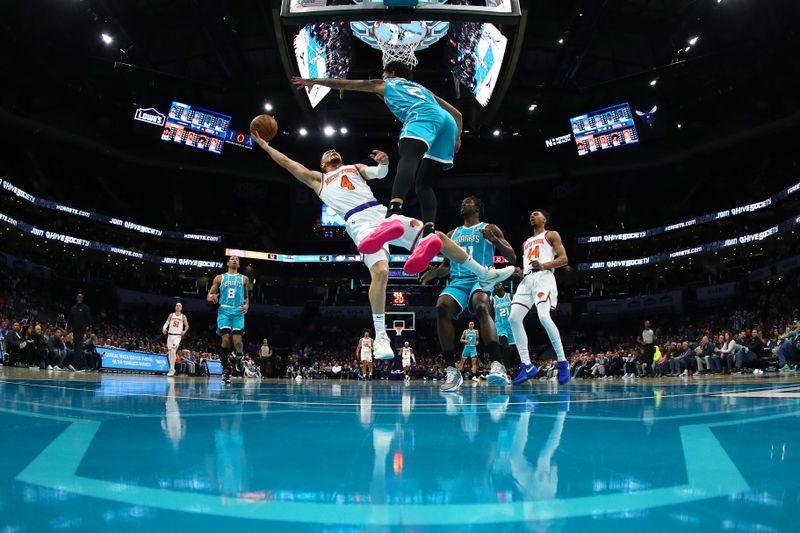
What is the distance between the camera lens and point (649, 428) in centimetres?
182

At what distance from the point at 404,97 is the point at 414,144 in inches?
21.9

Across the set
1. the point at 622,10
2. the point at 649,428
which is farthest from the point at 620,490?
the point at 622,10

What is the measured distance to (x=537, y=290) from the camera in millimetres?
6426

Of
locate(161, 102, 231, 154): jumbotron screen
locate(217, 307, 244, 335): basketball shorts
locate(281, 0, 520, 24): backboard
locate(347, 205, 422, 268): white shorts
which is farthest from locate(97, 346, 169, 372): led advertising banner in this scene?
locate(347, 205, 422, 268): white shorts

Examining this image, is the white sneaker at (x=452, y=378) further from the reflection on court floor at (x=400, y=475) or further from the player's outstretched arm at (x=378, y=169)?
the reflection on court floor at (x=400, y=475)

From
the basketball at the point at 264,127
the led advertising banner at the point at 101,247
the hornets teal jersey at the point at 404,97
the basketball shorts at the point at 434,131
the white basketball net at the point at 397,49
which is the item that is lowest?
the basketball shorts at the point at 434,131

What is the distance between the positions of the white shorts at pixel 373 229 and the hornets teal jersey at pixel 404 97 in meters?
0.83

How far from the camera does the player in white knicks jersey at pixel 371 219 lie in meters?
4.10

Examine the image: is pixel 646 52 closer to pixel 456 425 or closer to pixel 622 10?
pixel 622 10

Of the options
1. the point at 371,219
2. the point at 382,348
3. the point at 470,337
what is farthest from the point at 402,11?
the point at 470,337

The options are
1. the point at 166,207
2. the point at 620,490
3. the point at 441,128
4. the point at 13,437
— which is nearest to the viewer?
the point at 620,490

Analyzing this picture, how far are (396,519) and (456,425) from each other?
124 centimetres

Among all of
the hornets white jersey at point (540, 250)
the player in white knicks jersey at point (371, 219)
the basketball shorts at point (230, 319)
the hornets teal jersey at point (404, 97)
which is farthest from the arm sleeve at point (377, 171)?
the basketball shorts at point (230, 319)

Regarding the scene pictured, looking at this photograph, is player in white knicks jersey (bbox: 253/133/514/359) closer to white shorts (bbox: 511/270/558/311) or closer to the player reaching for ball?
the player reaching for ball
